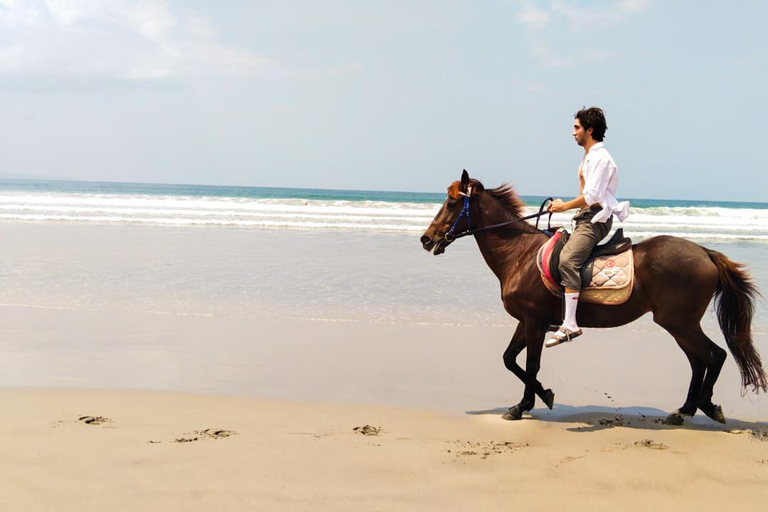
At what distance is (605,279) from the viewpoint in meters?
4.90

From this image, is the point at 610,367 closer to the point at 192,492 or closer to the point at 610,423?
the point at 610,423

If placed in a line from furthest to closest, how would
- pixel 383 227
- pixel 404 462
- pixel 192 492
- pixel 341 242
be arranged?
pixel 383 227, pixel 341 242, pixel 404 462, pixel 192 492

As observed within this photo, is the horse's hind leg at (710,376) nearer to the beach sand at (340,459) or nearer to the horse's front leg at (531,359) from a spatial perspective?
the beach sand at (340,459)

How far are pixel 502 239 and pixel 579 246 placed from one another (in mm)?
700

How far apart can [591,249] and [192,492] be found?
10.7 ft

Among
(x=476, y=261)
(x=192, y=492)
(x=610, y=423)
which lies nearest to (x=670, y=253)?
A: (x=610, y=423)

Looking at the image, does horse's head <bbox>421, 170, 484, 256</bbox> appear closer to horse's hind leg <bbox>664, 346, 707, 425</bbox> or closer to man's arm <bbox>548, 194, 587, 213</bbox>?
man's arm <bbox>548, 194, 587, 213</bbox>

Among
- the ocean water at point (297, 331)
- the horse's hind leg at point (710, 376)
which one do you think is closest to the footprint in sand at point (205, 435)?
the ocean water at point (297, 331)

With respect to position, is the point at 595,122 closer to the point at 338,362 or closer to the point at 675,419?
the point at 675,419

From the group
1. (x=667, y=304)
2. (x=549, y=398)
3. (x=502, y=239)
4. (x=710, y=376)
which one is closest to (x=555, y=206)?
(x=502, y=239)

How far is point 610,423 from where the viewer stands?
486 cm

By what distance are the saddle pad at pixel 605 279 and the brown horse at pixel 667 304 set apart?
6cm

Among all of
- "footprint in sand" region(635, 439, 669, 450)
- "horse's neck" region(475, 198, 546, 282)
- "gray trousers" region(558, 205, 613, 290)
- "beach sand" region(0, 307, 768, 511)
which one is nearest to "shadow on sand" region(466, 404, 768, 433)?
"beach sand" region(0, 307, 768, 511)

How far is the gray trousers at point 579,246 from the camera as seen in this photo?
15.9 ft
